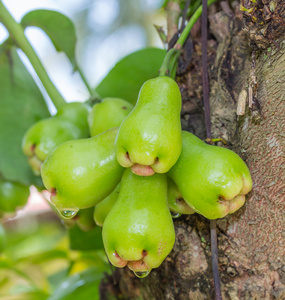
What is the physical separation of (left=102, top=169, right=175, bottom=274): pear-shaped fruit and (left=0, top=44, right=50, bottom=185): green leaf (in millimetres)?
438

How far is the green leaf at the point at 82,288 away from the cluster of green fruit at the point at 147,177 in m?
0.39

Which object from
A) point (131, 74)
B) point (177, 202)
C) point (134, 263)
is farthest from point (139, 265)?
point (131, 74)

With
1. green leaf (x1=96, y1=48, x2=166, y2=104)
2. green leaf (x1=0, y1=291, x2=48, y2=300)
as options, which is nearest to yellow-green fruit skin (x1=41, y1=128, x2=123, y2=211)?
green leaf (x1=96, y1=48, x2=166, y2=104)

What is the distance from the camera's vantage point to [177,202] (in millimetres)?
559

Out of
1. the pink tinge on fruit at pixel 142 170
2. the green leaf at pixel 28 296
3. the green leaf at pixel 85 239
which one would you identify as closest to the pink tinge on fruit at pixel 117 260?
the pink tinge on fruit at pixel 142 170

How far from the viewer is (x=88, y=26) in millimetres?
4547

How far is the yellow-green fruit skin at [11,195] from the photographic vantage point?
89cm

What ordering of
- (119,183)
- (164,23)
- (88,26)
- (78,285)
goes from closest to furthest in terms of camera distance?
(119,183) < (164,23) < (78,285) < (88,26)

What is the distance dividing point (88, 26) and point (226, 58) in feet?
13.7

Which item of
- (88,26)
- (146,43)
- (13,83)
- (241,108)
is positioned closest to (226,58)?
(241,108)

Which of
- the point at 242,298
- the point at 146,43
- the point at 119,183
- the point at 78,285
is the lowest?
the point at 146,43

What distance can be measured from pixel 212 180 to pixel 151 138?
91mm

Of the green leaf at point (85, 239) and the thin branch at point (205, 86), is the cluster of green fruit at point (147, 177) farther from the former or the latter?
the green leaf at point (85, 239)

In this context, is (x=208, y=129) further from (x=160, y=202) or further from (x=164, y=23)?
(x=164, y=23)
